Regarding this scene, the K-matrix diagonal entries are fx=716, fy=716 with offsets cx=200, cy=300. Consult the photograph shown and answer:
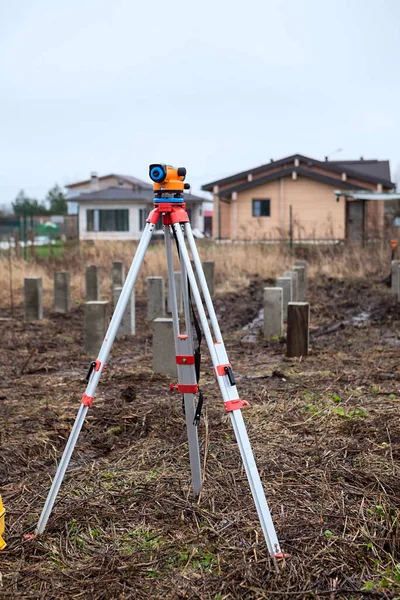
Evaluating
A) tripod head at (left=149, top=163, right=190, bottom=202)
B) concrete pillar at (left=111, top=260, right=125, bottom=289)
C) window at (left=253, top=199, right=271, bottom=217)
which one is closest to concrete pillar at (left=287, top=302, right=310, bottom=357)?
tripod head at (left=149, top=163, right=190, bottom=202)

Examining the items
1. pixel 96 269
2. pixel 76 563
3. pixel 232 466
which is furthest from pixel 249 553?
pixel 96 269

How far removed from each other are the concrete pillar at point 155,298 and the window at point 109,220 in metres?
32.7

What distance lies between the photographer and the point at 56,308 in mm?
11930

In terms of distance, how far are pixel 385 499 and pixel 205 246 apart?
54.5 feet

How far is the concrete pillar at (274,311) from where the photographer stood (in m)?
8.78

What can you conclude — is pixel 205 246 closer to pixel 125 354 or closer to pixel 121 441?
pixel 125 354

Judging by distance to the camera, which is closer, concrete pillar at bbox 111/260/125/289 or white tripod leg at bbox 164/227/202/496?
white tripod leg at bbox 164/227/202/496

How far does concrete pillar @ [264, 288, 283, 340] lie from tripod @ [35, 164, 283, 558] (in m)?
5.11

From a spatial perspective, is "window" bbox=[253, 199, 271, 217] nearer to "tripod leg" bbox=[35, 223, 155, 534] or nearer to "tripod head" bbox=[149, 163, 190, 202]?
"tripod head" bbox=[149, 163, 190, 202]

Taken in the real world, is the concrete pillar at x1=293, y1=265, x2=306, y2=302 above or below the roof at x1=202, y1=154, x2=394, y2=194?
A: below

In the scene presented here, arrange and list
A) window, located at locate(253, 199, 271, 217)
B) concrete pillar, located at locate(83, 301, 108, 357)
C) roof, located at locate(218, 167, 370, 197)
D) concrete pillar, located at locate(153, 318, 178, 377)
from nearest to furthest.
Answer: concrete pillar, located at locate(153, 318, 178, 377)
concrete pillar, located at locate(83, 301, 108, 357)
roof, located at locate(218, 167, 370, 197)
window, located at locate(253, 199, 271, 217)

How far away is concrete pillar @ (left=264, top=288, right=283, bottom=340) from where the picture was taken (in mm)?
8781

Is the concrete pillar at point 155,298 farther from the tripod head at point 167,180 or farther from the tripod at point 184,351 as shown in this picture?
the tripod head at point 167,180

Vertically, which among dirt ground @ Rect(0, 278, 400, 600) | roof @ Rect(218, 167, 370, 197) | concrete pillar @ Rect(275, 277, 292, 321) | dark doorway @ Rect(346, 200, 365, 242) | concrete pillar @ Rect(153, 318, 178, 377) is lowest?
dirt ground @ Rect(0, 278, 400, 600)
